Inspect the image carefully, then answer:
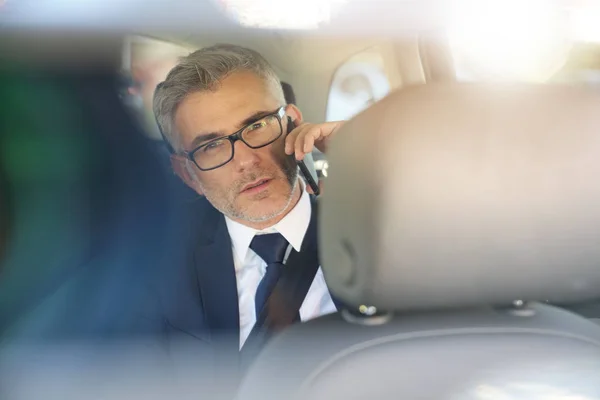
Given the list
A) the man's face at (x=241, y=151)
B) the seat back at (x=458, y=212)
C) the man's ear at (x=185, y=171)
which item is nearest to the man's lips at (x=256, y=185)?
the man's face at (x=241, y=151)

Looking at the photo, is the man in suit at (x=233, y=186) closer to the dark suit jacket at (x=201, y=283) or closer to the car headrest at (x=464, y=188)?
the dark suit jacket at (x=201, y=283)

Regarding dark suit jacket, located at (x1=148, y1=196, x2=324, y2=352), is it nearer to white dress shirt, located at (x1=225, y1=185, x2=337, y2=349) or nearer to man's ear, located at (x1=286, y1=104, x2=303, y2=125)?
white dress shirt, located at (x1=225, y1=185, x2=337, y2=349)

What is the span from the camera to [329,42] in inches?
53.5

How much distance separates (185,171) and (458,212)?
80cm

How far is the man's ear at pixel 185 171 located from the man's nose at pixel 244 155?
11 centimetres

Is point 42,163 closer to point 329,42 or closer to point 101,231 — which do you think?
point 101,231

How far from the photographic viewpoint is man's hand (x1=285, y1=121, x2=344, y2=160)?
132 cm

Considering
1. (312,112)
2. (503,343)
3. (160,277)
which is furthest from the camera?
(160,277)

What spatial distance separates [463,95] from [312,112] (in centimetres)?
59

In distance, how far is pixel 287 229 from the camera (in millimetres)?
1410

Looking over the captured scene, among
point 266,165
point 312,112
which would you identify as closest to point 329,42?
point 312,112

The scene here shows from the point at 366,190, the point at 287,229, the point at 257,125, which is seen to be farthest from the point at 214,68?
the point at 366,190

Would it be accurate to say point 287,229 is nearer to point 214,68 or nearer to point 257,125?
point 257,125

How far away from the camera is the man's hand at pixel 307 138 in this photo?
1.32 m
